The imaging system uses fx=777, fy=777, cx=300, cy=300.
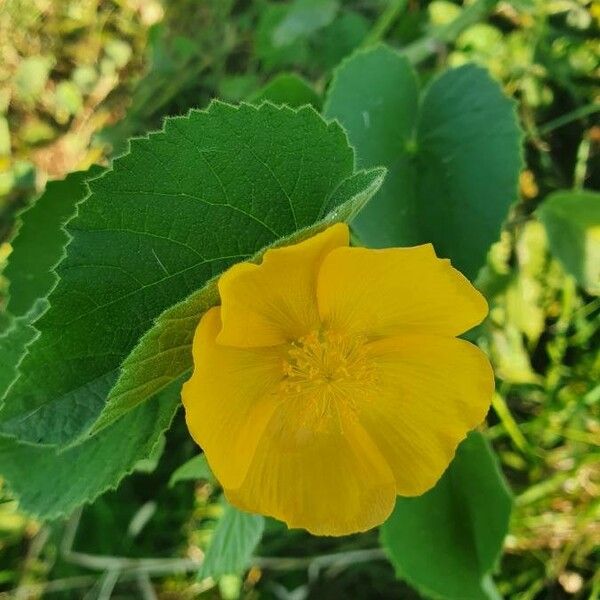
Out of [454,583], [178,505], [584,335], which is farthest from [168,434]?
[584,335]

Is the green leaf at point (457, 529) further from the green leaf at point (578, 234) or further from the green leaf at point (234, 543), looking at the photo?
the green leaf at point (578, 234)

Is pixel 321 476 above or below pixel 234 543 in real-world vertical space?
above

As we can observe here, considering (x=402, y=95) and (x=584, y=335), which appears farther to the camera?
(x=584, y=335)

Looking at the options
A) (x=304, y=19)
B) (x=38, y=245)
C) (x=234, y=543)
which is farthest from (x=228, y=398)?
(x=304, y=19)

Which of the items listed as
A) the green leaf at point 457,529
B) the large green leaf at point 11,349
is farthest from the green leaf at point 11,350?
the green leaf at point 457,529

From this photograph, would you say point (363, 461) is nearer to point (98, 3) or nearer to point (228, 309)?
point (228, 309)

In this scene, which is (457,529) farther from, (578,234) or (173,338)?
(173,338)
